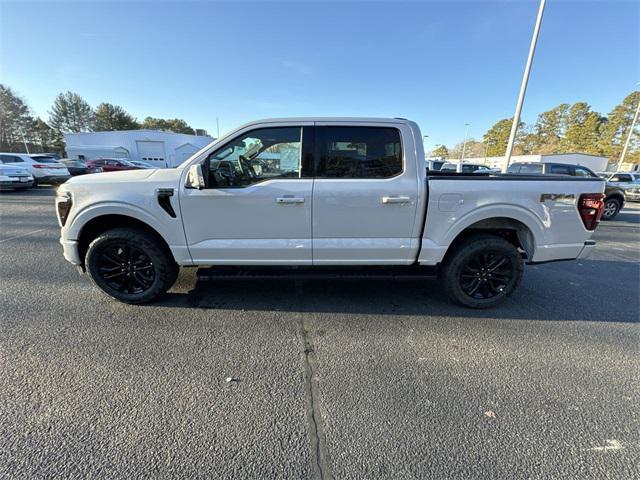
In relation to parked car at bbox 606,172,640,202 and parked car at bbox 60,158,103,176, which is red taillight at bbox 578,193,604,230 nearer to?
parked car at bbox 606,172,640,202

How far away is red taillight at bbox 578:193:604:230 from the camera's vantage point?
124 inches

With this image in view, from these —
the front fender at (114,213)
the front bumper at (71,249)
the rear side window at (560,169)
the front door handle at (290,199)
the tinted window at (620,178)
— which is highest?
the rear side window at (560,169)

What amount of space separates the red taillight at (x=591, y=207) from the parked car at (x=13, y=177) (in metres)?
18.9

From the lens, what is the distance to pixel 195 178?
3.01 meters

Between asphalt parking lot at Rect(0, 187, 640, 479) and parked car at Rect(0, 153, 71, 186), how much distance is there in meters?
15.2

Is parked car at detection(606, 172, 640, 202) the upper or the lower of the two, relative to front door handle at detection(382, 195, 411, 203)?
lower

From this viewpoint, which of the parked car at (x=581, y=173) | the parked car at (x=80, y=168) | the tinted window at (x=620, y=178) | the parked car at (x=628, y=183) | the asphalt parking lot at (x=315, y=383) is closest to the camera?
the asphalt parking lot at (x=315, y=383)

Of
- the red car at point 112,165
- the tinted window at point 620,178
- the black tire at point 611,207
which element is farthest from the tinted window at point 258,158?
the red car at point 112,165

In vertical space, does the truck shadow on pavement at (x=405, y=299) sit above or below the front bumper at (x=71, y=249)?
below

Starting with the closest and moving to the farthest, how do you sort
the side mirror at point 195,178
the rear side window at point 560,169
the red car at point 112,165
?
the side mirror at point 195,178 → the rear side window at point 560,169 → the red car at point 112,165

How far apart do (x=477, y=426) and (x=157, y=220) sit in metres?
3.34

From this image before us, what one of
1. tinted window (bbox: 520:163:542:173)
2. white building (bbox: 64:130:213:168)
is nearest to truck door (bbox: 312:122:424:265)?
tinted window (bbox: 520:163:542:173)

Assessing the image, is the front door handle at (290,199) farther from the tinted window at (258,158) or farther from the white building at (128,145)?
the white building at (128,145)

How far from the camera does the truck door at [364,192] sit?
10.0 feet
